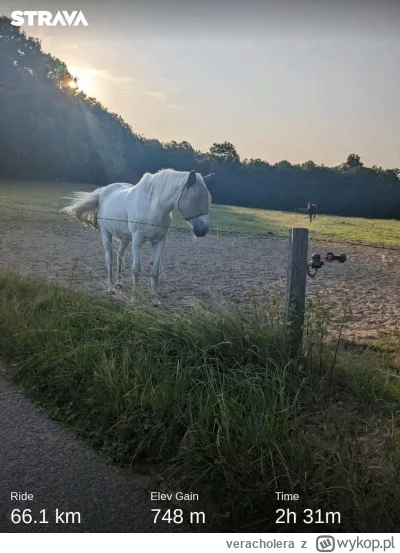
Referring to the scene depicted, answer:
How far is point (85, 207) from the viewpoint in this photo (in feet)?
13.8

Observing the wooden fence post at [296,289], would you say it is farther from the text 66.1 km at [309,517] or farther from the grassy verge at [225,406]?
the text 66.1 km at [309,517]

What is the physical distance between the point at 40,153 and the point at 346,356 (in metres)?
2.50

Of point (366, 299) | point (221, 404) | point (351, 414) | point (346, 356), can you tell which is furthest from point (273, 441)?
point (366, 299)

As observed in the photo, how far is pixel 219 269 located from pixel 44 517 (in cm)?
320

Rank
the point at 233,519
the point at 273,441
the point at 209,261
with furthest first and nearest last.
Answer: the point at 209,261
the point at 273,441
the point at 233,519

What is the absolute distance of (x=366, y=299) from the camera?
4.00 m

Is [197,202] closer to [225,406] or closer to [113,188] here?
[113,188]

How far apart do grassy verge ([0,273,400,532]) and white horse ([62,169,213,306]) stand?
26.6 inches

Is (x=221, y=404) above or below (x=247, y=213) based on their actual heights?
below

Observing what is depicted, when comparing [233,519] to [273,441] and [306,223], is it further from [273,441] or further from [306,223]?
[306,223]

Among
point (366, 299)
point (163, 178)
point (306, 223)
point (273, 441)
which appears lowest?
point (273, 441)

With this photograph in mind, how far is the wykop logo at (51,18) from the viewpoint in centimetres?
207
